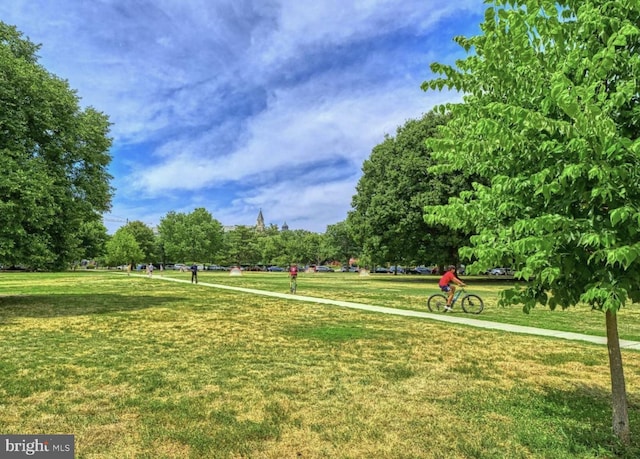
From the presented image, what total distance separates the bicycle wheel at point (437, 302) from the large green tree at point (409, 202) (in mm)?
17230

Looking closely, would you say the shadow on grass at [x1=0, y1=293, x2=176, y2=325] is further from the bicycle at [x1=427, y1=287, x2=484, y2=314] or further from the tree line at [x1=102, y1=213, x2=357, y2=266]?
the tree line at [x1=102, y1=213, x2=357, y2=266]

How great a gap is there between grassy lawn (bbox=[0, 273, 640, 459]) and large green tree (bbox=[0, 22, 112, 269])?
4397 mm

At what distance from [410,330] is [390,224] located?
27.4 meters

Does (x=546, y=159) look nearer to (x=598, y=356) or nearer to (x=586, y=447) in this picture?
(x=586, y=447)

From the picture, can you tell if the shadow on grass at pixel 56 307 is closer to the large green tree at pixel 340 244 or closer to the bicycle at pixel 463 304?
the bicycle at pixel 463 304

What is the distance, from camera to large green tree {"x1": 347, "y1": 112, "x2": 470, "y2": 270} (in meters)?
35.7

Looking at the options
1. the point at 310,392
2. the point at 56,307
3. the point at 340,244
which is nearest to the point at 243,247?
the point at 340,244

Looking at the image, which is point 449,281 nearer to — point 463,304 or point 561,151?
point 463,304

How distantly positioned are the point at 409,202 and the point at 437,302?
2183 centimetres

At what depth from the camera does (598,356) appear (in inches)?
326

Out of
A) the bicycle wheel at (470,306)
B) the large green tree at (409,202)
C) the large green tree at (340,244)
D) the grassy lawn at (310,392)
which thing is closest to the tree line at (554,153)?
the grassy lawn at (310,392)

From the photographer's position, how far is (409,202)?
121ft

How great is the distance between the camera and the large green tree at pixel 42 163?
13555 millimetres

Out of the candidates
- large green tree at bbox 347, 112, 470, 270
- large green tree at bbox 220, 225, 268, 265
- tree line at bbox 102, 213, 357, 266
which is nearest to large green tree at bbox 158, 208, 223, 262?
tree line at bbox 102, 213, 357, 266
